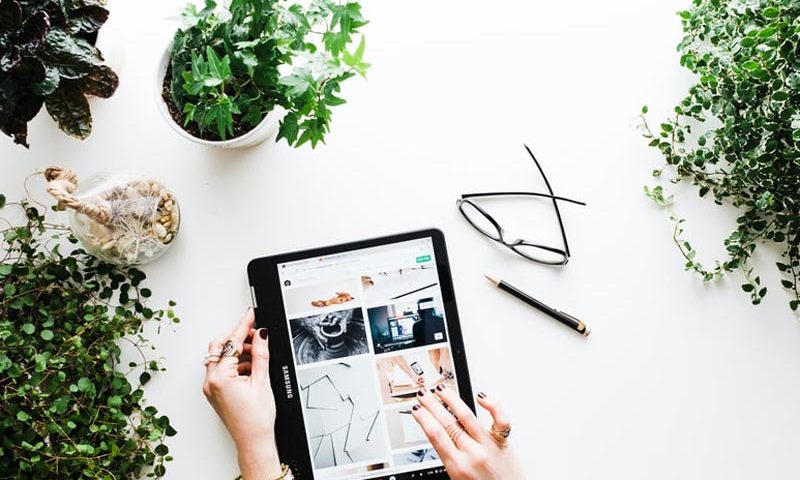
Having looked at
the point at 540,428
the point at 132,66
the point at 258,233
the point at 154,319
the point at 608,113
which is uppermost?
the point at 132,66

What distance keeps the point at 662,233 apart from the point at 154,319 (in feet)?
2.75

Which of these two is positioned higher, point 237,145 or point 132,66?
point 132,66

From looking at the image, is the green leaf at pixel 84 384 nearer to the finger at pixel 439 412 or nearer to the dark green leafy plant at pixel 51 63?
the dark green leafy plant at pixel 51 63

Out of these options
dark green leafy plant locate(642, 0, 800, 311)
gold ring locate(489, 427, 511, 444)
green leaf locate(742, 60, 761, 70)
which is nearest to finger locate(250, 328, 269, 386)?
gold ring locate(489, 427, 511, 444)

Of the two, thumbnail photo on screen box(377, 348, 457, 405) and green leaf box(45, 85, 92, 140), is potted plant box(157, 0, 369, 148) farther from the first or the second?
thumbnail photo on screen box(377, 348, 457, 405)

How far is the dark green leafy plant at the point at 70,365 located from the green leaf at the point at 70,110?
0.70ft

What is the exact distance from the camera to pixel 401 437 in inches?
42.9

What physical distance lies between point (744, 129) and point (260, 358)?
2.61 feet

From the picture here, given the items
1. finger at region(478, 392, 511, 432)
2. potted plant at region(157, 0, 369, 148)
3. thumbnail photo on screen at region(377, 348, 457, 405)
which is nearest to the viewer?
potted plant at region(157, 0, 369, 148)

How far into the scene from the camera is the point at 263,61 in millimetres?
875

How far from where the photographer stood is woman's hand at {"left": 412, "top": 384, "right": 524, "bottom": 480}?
0.98m

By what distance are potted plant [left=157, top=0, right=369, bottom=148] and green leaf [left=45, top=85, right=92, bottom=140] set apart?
0.39ft

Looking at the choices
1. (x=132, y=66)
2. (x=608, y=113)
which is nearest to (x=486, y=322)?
(x=608, y=113)

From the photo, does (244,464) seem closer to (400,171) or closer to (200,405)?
(200,405)
